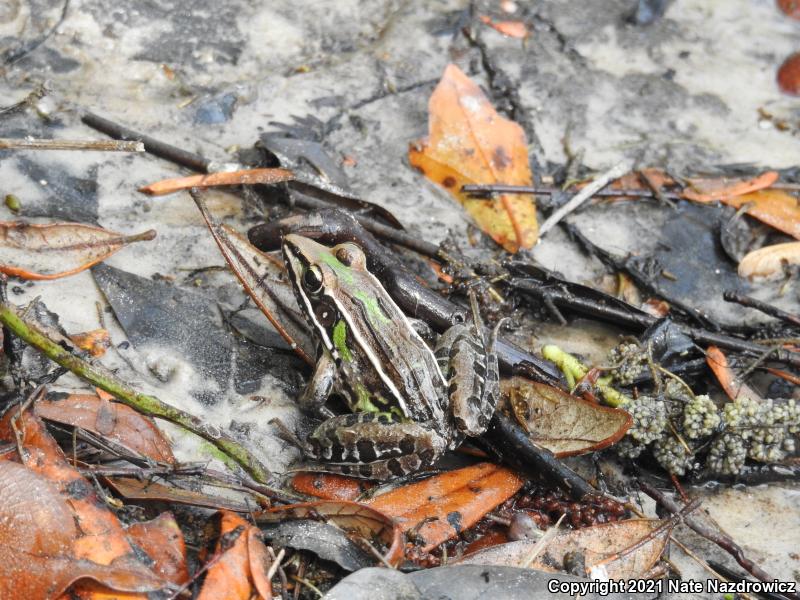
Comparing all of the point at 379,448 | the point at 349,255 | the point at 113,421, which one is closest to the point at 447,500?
the point at 379,448

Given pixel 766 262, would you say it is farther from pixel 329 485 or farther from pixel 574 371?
pixel 329 485

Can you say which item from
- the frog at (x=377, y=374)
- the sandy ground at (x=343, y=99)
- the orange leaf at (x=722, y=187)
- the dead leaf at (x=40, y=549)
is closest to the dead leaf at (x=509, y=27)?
the sandy ground at (x=343, y=99)

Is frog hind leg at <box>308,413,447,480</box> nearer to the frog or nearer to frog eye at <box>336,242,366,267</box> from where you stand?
the frog

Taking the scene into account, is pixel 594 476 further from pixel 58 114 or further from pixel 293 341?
pixel 58 114

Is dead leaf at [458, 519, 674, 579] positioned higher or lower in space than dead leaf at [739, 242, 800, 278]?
lower

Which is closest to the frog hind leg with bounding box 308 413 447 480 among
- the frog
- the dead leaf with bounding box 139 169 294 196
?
the frog

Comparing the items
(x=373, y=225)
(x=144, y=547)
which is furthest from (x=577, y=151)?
(x=144, y=547)
